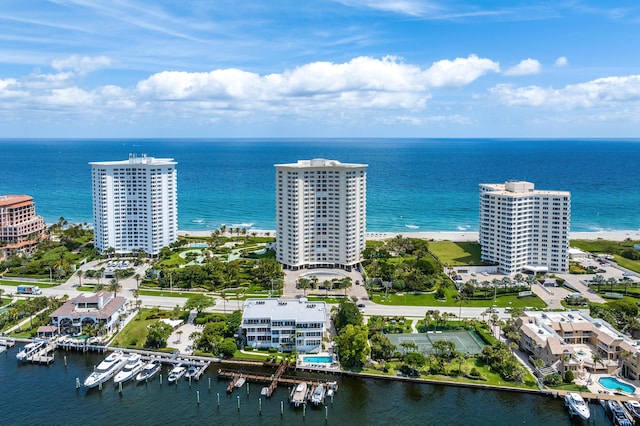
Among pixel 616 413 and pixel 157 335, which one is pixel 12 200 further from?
pixel 616 413

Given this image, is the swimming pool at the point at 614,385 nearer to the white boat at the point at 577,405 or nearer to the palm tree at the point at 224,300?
the white boat at the point at 577,405

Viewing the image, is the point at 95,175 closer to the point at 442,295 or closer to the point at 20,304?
the point at 20,304

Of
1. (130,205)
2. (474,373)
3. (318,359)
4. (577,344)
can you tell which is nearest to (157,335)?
(318,359)

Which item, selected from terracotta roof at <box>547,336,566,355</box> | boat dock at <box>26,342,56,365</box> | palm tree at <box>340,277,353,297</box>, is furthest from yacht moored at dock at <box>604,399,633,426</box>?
boat dock at <box>26,342,56,365</box>

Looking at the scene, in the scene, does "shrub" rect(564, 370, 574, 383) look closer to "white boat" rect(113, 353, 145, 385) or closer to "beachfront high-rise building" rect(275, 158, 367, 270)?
"beachfront high-rise building" rect(275, 158, 367, 270)

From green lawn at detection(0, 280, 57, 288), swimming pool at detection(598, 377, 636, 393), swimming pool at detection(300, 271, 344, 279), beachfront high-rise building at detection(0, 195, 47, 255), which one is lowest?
swimming pool at detection(598, 377, 636, 393)

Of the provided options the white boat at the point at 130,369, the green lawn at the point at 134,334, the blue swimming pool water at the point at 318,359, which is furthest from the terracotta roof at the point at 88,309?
the blue swimming pool water at the point at 318,359

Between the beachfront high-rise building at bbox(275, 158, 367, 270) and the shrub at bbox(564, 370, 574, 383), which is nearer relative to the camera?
the shrub at bbox(564, 370, 574, 383)
